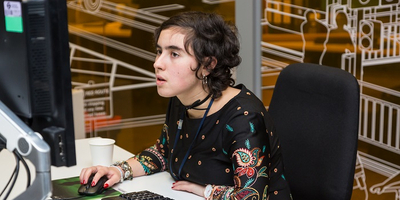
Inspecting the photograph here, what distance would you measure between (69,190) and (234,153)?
54cm

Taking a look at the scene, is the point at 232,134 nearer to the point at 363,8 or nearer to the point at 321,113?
the point at 321,113

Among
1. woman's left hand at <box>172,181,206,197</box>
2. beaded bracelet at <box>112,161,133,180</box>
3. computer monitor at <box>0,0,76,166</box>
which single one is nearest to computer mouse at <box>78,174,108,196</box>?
beaded bracelet at <box>112,161,133,180</box>

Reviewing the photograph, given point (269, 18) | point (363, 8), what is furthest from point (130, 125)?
point (363, 8)

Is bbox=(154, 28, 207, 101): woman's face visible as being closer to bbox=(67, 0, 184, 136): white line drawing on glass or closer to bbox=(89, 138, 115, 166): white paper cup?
bbox=(89, 138, 115, 166): white paper cup

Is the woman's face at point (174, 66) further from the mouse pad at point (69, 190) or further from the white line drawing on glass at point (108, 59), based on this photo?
the white line drawing on glass at point (108, 59)

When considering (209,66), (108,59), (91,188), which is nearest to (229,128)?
(209,66)

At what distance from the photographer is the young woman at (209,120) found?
177 cm

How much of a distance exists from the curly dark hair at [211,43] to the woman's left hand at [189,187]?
0.99ft

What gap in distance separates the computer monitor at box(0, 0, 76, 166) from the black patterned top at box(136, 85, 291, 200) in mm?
702

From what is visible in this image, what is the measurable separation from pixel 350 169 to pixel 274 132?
274 mm

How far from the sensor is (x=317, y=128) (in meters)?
1.97

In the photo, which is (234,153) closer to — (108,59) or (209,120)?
(209,120)

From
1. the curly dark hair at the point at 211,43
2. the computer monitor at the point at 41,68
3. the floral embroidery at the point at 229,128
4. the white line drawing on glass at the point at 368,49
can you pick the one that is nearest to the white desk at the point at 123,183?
the floral embroidery at the point at 229,128

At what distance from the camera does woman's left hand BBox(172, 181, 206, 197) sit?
1821 millimetres
